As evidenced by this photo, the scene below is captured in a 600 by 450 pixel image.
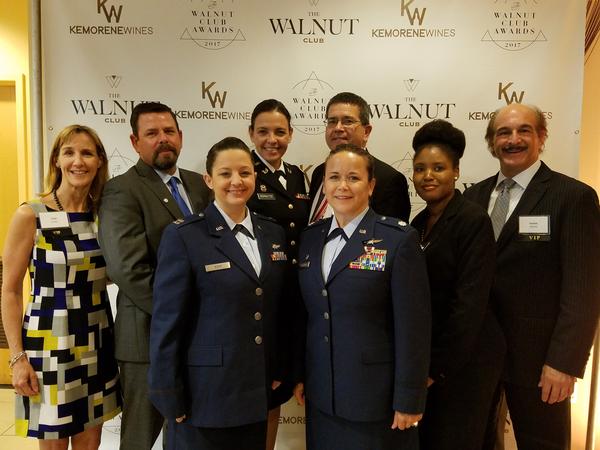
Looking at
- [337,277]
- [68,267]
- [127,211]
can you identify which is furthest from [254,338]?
[68,267]

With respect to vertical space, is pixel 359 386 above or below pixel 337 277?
below

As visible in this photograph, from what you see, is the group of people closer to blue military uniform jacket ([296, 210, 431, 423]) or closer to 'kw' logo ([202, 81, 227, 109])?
blue military uniform jacket ([296, 210, 431, 423])

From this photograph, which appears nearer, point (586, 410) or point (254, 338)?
point (254, 338)

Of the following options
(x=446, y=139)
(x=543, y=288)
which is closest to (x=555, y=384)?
(x=543, y=288)

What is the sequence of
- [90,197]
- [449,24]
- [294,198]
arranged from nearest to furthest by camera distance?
[90,197], [294,198], [449,24]

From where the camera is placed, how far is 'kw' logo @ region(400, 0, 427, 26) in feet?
9.23

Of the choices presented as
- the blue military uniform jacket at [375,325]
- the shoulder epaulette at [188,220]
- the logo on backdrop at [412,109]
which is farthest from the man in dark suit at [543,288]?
the shoulder epaulette at [188,220]

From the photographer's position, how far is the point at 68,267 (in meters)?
1.99

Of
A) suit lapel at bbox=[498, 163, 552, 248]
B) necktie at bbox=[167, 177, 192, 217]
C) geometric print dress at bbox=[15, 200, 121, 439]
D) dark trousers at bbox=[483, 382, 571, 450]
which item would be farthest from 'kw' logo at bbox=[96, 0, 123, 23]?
dark trousers at bbox=[483, 382, 571, 450]

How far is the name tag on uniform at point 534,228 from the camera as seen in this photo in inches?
77.2

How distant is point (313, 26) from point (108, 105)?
4.87 ft

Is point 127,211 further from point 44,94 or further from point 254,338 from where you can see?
point 44,94

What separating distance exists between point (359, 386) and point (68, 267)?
141 cm

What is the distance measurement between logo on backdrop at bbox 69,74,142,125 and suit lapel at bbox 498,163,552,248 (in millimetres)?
2426
